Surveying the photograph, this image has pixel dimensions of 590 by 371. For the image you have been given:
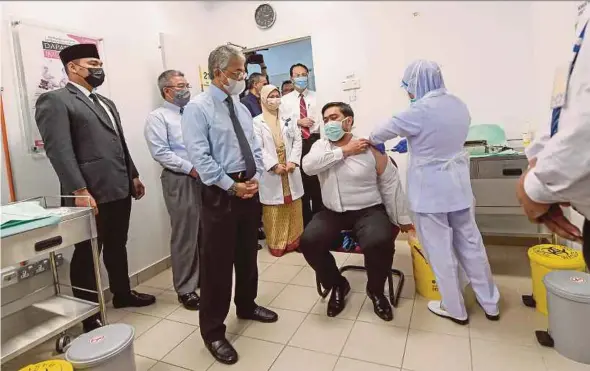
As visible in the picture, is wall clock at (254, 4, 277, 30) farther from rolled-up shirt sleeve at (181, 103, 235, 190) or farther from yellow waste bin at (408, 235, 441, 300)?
yellow waste bin at (408, 235, 441, 300)

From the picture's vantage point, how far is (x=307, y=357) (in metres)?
1.65

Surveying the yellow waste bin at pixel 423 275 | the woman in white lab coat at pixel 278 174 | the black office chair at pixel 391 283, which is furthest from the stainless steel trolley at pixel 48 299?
the yellow waste bin at pixel 423 275

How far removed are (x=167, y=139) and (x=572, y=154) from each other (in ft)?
6.97

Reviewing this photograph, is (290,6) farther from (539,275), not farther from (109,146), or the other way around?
(539,275)

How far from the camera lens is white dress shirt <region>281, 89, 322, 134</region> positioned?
3266 millimetres

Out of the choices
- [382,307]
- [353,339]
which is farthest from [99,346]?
[382,307]

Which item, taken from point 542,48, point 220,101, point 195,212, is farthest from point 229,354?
point 542,48

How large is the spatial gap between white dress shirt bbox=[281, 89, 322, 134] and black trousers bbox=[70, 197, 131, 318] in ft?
5.50

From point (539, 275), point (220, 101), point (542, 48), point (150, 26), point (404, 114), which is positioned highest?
point (150, 26)

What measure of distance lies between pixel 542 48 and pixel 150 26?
2.93 meters

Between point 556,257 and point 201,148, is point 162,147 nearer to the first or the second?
point 201,148

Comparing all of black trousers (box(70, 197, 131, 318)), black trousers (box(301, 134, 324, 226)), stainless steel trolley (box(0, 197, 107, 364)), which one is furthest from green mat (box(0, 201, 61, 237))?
black trousers (box(301, 134, 324, 226))

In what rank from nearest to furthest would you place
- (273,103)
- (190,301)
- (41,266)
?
1. (41,266)
2. (190,301)
3. (273,103)

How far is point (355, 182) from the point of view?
203 centimetres
